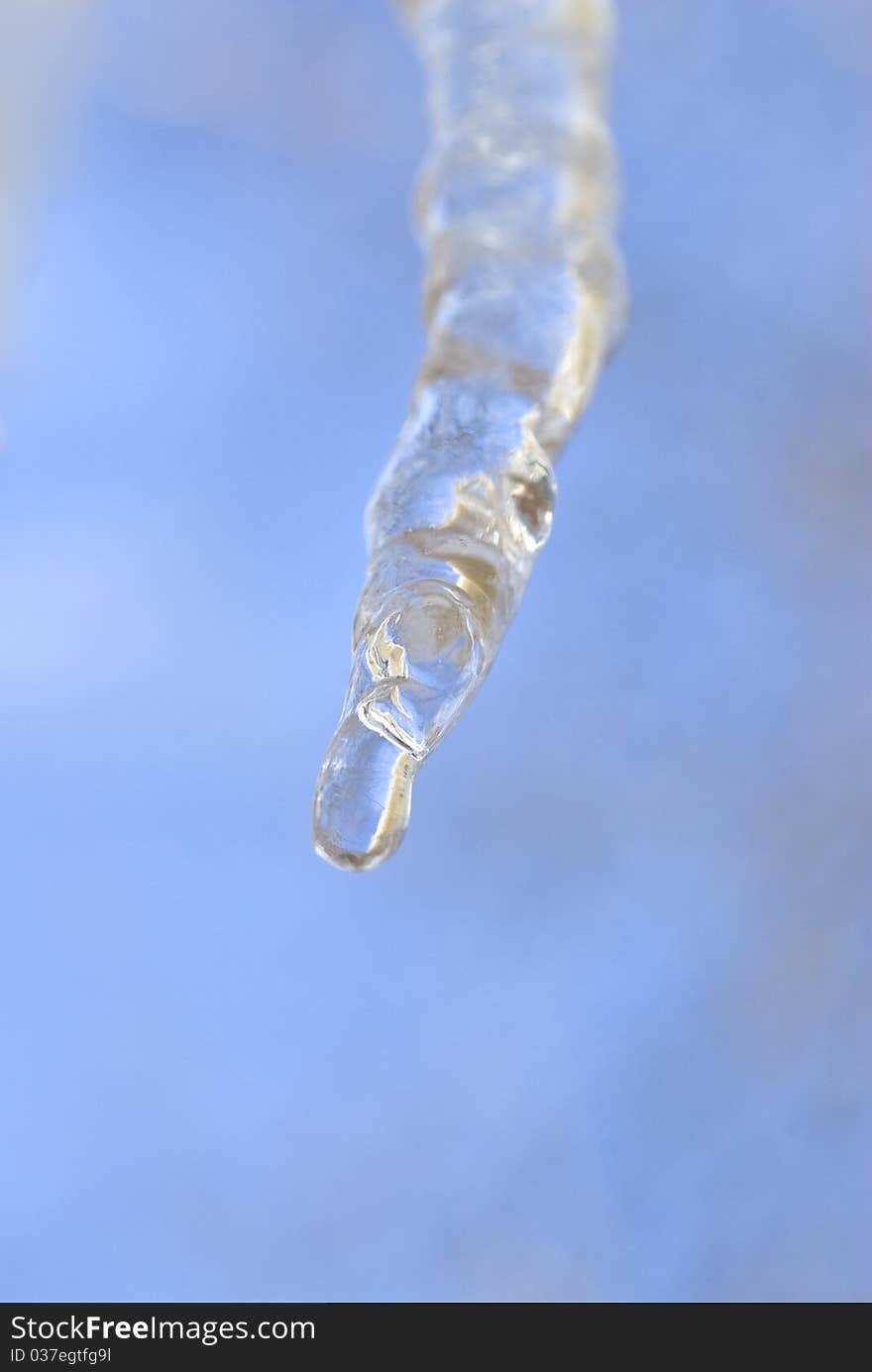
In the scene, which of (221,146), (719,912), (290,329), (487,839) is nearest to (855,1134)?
(719,912)

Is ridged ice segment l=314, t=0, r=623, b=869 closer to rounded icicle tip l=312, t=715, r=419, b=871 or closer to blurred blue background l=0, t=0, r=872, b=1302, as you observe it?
rounded icicle tip l=312, t=715, r=419, b=871

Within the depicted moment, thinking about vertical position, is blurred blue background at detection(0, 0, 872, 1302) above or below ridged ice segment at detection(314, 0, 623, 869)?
above

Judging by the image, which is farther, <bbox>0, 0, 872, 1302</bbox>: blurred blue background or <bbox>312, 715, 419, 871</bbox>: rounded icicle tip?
<bbox>0, 0, 872, 1302</bbox>: blurred blue background

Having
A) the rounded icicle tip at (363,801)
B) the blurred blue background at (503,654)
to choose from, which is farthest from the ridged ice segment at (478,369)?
the blurred blue background at (503,654)

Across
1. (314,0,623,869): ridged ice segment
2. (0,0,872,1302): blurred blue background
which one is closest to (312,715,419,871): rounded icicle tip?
(314,0,623,869): ridged ice segment

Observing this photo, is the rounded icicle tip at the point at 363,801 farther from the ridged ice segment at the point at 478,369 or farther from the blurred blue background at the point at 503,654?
the blurred blue background at the point at 503,654

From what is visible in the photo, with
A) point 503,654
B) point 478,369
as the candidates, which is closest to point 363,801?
point 478,369

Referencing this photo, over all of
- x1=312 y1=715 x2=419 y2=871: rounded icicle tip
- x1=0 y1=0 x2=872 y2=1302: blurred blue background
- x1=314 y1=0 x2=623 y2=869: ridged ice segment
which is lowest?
x1=312 y1=715 x2=419 y2=871: rounded icicle tip
